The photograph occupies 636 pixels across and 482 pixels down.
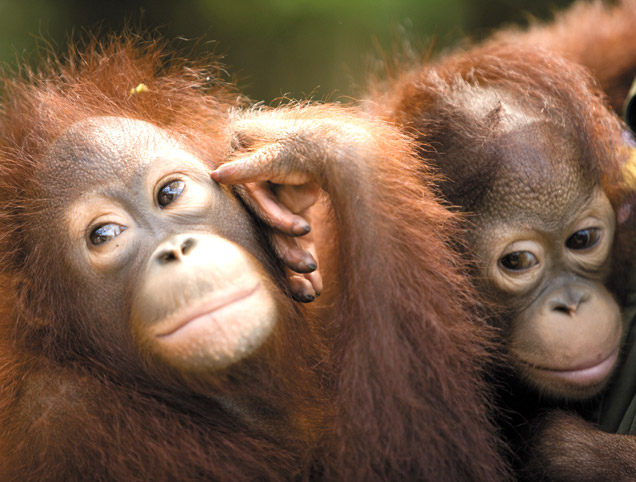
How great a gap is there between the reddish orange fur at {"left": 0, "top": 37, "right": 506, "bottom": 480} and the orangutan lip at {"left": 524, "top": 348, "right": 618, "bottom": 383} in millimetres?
244

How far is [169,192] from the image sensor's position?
60.1 inches

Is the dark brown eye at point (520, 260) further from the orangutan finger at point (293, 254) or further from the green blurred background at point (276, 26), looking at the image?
the green blurred background at point (276, 26)

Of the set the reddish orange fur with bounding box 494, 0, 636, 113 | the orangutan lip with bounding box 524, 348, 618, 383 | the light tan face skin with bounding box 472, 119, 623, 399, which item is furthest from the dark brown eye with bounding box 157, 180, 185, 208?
the reddish orange fur with bounding box 494, 0, 636, 113

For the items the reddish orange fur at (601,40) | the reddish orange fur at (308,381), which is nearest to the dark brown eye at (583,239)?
the reddish orange fur at (308,381)

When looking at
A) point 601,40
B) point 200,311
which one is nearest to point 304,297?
point 200,311

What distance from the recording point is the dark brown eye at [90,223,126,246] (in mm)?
1475

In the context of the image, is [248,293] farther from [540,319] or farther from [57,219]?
[540,319]

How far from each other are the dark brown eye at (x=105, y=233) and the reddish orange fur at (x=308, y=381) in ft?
0.35

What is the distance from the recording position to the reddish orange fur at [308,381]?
1.38m

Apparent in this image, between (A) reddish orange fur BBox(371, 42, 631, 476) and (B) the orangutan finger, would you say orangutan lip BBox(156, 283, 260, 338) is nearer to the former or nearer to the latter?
(B) the orangutan finger

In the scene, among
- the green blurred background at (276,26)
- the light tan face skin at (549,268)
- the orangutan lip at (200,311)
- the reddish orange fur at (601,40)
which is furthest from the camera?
the green blurred background at (276,26)

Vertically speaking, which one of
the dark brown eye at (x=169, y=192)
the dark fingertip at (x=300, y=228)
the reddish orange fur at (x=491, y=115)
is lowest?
the dark fingertip at (x=300, y=228)

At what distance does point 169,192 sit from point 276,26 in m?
2.53

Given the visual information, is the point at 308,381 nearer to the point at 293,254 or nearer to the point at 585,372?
the point at 293,254
